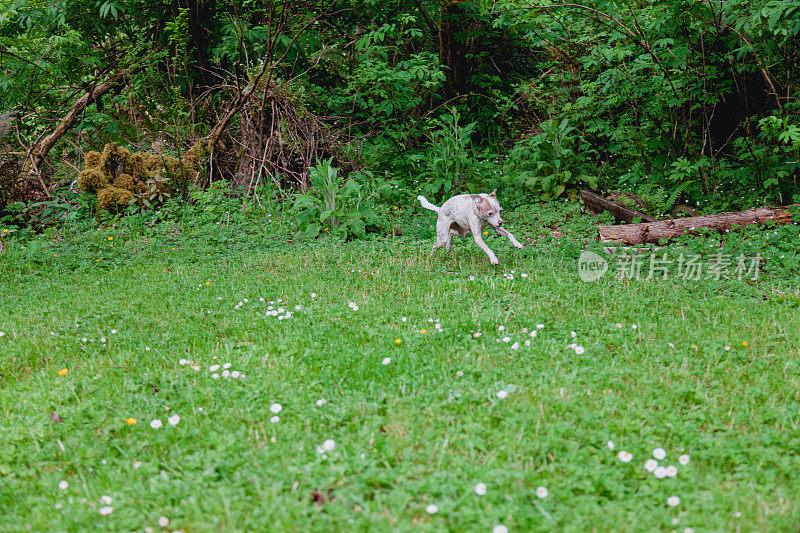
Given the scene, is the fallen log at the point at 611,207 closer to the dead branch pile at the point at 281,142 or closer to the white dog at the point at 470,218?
the white dog at the point at 470,218

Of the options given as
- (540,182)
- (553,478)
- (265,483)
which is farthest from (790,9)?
(265,483)

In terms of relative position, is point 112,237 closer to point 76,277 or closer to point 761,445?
point 76,277

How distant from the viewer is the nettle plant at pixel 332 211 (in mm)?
7383

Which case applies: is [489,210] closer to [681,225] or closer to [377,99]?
[681,225]

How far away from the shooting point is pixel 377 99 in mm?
10812

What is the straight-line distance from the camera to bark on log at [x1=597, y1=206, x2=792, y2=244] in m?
6.54

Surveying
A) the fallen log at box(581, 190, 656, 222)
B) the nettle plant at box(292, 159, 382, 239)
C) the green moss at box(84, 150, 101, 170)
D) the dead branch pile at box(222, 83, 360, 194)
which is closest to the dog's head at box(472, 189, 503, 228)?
the nettle plant at box(292, 159, 382, 239)

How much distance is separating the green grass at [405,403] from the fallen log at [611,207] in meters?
2.21

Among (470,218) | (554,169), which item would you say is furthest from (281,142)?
(470,218)

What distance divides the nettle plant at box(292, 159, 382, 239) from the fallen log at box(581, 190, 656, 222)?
292 cm

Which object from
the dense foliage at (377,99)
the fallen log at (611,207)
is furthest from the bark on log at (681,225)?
the dense foliage at (377,99)

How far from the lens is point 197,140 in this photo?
9641mm

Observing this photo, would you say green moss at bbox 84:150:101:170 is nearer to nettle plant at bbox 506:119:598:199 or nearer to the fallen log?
nettle plant at bbox 506:119:598:199

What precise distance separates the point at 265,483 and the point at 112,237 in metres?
6.10
